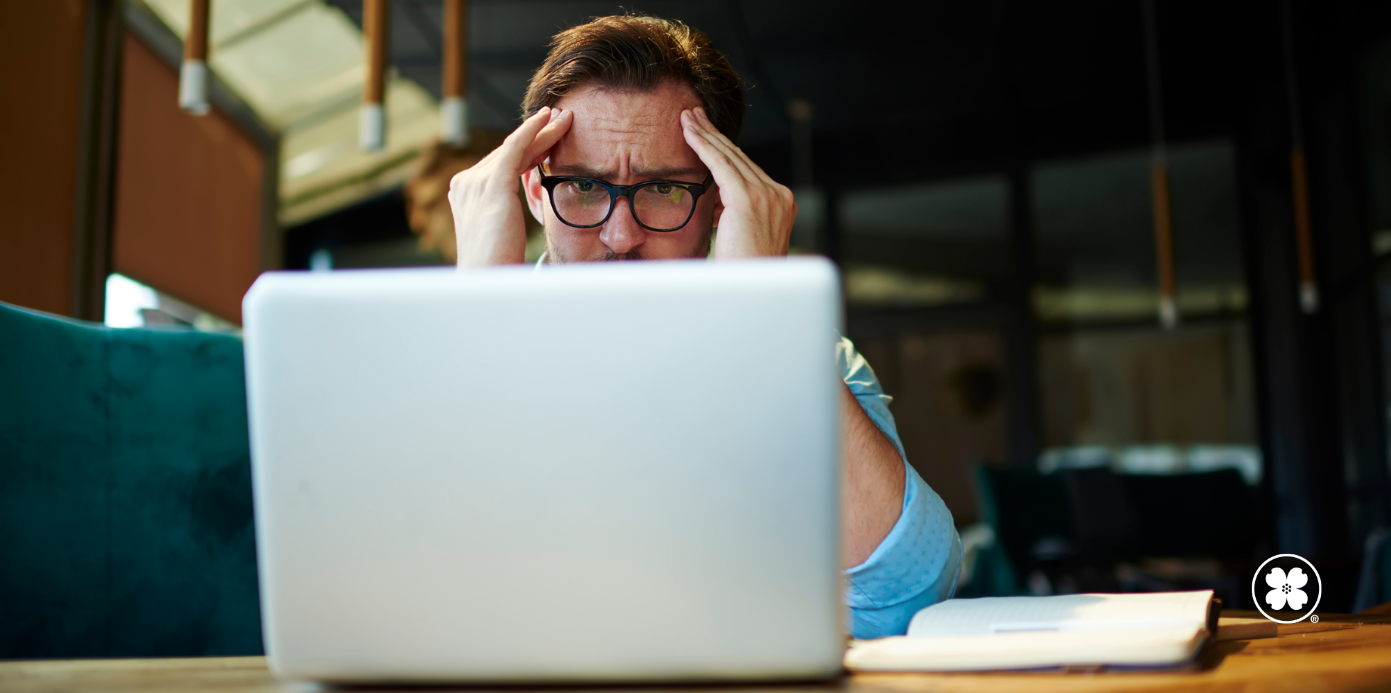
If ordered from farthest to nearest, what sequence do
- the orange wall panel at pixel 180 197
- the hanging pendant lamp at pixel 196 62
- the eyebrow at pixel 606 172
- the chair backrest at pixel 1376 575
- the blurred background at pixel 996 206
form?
1. the orange wall panel at pixel 180 197
2. the blurred background at pixel 996 206
3. the chair backrest at pixel 1376 575
4. the hanging pendant lamp at pixel 196 62
5. the eyebrow at pixel 606 172

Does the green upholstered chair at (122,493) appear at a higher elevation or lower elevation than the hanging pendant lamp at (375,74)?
lower

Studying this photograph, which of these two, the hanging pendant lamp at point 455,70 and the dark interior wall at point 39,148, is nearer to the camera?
the hanging pendant lamp at point 455,70

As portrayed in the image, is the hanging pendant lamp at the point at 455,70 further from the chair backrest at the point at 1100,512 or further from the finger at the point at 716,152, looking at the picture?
the chair backrest at the point at 1100,512

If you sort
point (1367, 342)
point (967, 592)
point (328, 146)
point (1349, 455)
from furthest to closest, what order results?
point (328, 146) → point (1349, 455) → point (1367, 342) → point (967, 592)

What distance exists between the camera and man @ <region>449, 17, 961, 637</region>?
100 centimetres

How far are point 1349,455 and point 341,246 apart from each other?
6746mm

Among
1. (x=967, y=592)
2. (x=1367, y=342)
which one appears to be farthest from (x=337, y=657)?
(x=1367, y=342)

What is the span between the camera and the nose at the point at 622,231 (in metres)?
1.35

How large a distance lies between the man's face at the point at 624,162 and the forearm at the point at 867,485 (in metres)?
0.47

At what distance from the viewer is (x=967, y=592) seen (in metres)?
4.14

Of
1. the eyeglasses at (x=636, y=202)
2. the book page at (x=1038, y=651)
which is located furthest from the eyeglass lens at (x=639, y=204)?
the book page at (x=1038, y=651)

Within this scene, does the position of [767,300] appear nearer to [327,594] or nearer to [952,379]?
[327,594]

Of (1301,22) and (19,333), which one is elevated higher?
(1301,22)

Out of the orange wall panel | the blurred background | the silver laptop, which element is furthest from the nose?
the orange wall panel
